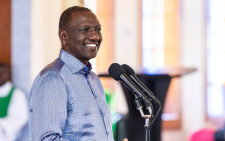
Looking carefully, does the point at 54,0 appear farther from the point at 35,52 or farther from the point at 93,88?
the point at 93,88

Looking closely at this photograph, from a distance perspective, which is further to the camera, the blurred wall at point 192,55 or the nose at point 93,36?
the blurred wall at point 192,55

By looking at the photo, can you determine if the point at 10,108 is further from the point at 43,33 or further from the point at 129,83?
the point at 129,83

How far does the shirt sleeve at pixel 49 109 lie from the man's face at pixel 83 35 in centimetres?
17

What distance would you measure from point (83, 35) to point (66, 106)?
29 centimetres

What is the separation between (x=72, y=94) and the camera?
96 cm

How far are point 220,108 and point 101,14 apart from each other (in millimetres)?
3126

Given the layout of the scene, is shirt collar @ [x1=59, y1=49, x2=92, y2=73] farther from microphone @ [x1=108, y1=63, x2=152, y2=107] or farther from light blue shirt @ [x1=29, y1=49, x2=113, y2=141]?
microphone @ [x1=108, y1=63, x2=152, y2=107]

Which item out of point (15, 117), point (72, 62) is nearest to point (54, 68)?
point (72, 62)

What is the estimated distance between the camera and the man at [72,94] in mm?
896

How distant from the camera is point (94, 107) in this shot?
1.02 meters

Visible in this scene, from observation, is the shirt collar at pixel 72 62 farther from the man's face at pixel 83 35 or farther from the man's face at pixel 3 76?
the man's face at pixel 3 76

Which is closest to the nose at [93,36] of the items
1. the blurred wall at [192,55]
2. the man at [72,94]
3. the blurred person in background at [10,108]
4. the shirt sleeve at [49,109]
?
the man at [72,94]

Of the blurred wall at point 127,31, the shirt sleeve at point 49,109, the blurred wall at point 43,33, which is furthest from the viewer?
the blurred wall at point 127,31

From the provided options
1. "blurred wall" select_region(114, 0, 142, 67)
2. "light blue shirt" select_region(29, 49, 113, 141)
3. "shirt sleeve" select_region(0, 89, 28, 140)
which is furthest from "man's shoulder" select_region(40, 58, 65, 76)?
Answer: "blurred wall" select_region(114, 0, 142, 67)
